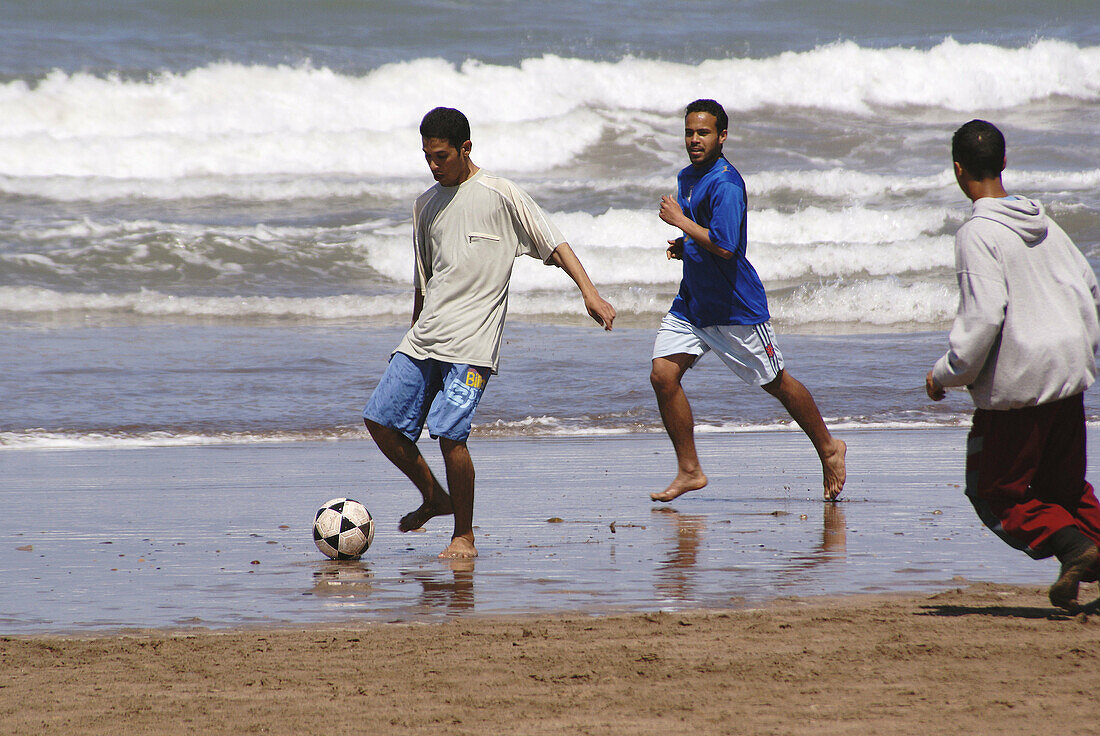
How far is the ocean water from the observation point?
419 inches

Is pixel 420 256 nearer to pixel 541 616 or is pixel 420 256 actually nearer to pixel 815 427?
A: pixel 541 616

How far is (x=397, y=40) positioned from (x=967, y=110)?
46.2 feet

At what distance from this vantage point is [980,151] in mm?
4027

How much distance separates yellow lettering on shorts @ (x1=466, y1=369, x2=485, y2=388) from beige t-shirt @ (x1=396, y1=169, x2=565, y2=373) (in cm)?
5

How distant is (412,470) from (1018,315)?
2.71 m

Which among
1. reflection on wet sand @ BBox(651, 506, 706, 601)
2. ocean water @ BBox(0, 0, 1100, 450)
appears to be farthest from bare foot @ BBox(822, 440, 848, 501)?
ocean water @ BBox(0, 0, 1100, 450)

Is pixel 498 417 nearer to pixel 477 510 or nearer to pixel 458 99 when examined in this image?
pixel 477 510

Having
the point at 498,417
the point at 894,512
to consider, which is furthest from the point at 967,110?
the point at 894,512

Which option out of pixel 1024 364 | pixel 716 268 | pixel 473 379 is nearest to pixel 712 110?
pixel 716 268

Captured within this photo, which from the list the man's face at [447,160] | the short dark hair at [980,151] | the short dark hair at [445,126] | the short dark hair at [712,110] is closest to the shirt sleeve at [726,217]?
the short dark hair at [712,110]

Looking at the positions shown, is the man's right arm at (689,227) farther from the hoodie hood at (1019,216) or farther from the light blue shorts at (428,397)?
the hoodie hood at (1019,216)

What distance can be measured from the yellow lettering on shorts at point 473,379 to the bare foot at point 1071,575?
7.97ft

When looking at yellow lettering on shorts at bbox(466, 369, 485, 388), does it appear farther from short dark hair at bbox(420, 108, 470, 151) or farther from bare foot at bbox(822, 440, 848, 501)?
bare foot at bbox(822, 440, 848, 501)

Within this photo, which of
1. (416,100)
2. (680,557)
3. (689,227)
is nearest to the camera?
(680,557)
